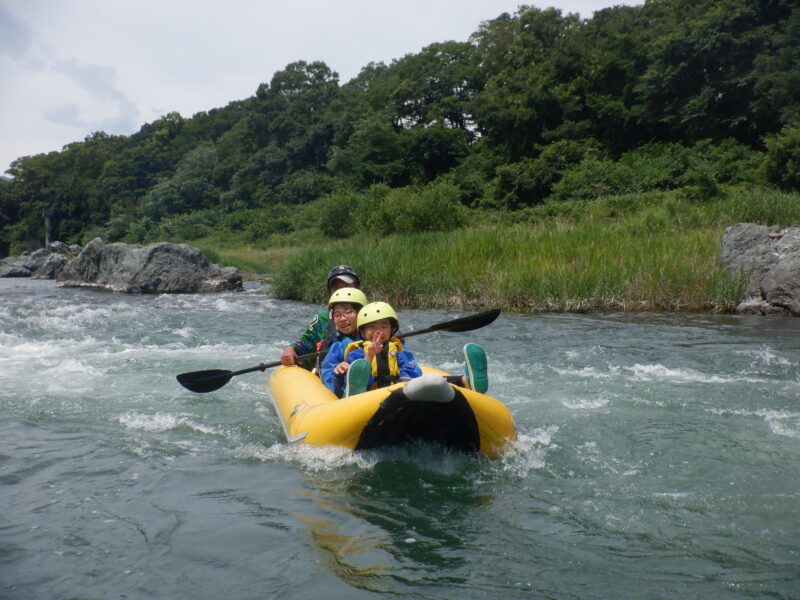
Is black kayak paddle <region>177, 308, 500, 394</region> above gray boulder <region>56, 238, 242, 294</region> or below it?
below

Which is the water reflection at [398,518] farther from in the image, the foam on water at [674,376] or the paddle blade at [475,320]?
the foam on water at [674,376]

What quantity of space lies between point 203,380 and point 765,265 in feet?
26.2

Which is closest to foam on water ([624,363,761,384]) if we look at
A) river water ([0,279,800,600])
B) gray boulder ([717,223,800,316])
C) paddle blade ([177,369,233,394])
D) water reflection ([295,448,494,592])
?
river water ([0,279,800,600])

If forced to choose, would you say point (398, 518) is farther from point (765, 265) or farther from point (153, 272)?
point (153, 272)

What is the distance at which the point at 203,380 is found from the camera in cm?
506

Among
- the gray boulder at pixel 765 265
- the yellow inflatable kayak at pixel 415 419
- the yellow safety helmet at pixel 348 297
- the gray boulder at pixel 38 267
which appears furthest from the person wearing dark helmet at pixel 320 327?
the gray boulder at pixel 38 267

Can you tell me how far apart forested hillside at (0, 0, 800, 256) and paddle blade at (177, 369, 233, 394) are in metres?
12.2

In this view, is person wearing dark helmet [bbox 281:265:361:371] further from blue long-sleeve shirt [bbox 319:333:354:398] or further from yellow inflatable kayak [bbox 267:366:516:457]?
yellow inflatable kayak [bbox 267:366:516:457]

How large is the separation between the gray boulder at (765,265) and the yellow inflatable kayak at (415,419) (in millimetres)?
7145

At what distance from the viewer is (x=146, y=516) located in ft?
9.91

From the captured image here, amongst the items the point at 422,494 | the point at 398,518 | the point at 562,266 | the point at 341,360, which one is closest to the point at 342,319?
the point at 341,360

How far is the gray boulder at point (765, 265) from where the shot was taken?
9414 millimetres

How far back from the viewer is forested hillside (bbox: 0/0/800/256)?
2275 centimetres

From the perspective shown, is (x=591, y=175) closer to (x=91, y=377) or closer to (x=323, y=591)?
(x=91, y=377)
